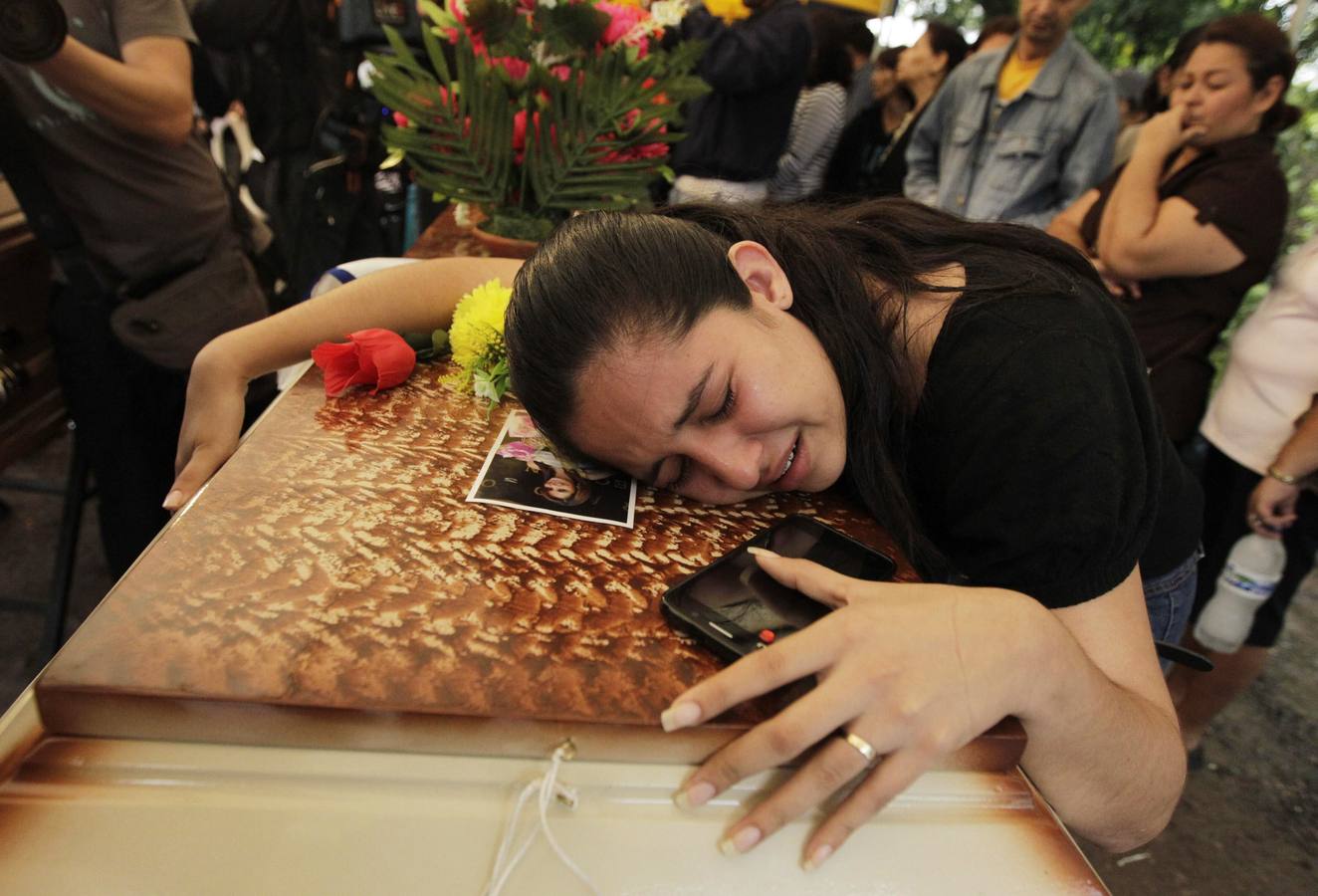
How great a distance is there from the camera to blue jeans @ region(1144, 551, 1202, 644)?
48.1 inches

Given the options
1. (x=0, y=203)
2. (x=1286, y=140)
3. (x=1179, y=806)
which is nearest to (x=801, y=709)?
(x=1179, y=806)

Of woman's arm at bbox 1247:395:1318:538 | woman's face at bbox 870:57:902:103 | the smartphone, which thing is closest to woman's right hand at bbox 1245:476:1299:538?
woman's arm at bbox 1247:395:1318:538

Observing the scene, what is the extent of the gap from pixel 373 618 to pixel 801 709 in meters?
0.32

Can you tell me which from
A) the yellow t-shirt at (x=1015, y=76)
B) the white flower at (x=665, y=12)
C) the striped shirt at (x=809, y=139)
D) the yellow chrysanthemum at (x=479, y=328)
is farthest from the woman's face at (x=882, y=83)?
the yellow chrysanthemum at (x=479, y=328)

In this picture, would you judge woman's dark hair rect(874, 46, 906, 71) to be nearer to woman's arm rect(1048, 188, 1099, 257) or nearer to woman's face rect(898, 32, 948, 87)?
woman's face rect(898, 32, 948, 87)

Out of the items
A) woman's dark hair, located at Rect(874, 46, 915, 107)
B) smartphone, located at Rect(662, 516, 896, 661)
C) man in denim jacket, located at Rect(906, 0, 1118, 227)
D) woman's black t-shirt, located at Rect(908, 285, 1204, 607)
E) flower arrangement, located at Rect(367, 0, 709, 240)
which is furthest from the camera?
woman's dark hair, located at Rect(874, 46, 915, 107)

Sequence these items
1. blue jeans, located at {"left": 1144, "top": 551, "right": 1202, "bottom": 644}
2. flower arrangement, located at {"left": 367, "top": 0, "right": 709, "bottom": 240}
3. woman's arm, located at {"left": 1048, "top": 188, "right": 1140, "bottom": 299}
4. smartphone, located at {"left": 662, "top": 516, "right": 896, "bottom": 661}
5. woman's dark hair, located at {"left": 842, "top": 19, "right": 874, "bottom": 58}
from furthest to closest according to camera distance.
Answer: woman's dark hair, located at {"left": 842, "top": 19, "right": 874, "bottom": 58} < woman's arm, located at {"left": 1048, "top": 188, "right": 1140, "bottom": 299} < flower arrangement, located at {"left": 367, "top": 0, "right": 709, "bottom": 240} < blue jeans, located at {"left": 1144, "top": 551, "right": 1202, "bottom": 644} < smartphone, located at {"left": 662, "top": 516, "right": 896, "bottom": 661}

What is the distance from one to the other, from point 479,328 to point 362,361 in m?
0.16

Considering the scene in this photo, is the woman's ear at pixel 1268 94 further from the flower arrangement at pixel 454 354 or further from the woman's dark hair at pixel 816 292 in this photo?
the flower arrangement at pixel 454 354

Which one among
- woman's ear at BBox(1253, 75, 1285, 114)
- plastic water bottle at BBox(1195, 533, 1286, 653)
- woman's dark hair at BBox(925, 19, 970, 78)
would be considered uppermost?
woman's dark hair at BBox(925, 19, 970, 78)

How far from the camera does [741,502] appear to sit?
0.88m

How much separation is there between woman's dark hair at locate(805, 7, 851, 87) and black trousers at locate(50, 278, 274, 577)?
2532 millimetres

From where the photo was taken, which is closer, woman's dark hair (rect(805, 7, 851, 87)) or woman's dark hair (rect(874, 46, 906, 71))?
woman's dark hair (rect(805, 7, 851, 87))

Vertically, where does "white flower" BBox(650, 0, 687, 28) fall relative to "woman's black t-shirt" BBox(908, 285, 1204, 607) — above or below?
above
